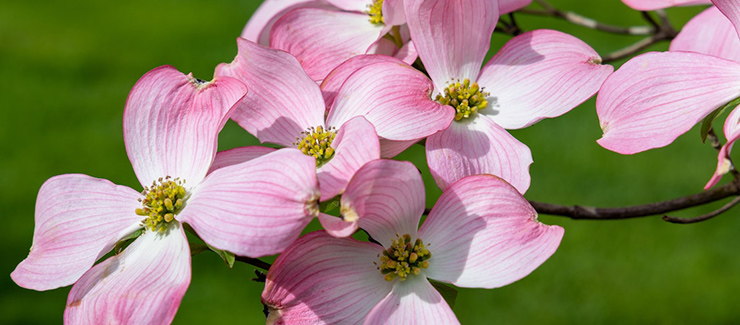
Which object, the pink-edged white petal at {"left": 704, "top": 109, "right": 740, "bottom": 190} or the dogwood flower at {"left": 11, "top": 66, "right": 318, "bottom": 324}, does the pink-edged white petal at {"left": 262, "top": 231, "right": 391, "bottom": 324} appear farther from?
the pink-edged white petal at {"left": 704, "top": 109, "right": 740, "bottom": 190}

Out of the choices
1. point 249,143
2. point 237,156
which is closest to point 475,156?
point 237,156

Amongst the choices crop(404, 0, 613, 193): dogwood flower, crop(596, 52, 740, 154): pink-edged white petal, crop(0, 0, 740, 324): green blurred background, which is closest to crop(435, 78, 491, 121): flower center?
crop(404, 0, 613, 193): dogwood flower

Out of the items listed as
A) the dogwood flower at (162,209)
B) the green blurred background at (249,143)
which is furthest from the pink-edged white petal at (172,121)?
the green blurred background at (249,143)

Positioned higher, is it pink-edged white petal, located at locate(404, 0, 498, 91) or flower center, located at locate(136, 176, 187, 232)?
pink-edged white petal, located at locate(404, 0, 498, 91)

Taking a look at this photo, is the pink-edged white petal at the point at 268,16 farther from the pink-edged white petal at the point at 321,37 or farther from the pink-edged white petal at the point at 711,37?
the pink-edged white petal at the point at 711,37

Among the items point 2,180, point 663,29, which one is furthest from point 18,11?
Answer: point 663,29

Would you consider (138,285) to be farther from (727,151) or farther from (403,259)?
(727,151)

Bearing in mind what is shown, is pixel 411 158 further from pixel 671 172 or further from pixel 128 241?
pixel 128 241
